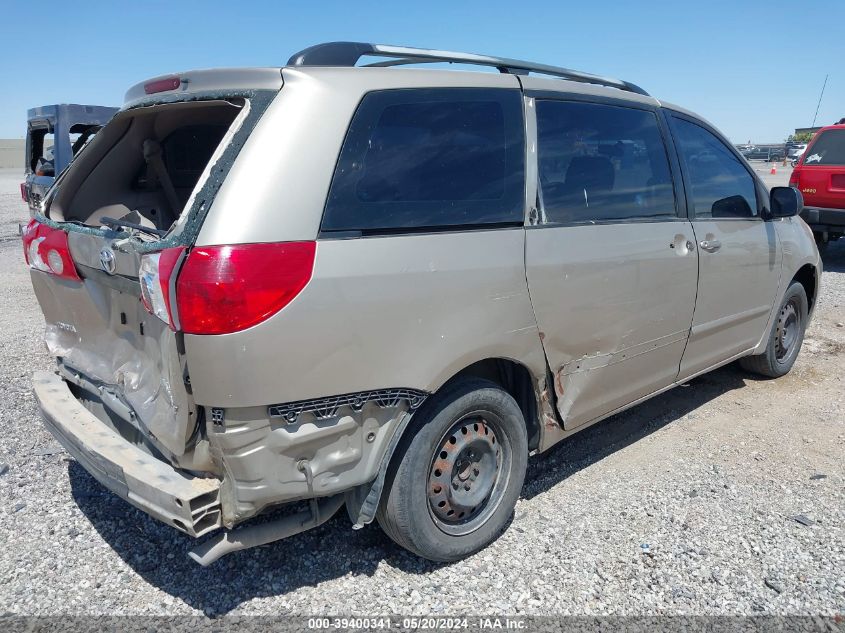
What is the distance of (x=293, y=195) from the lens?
2.20 metres

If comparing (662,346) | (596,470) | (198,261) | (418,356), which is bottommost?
(596,470)

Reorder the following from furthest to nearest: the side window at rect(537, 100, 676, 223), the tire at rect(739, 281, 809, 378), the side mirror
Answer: the tire at rect(739, 281, 809, 378), the side mirror, the side window at rect(537, 100, 676, 223)

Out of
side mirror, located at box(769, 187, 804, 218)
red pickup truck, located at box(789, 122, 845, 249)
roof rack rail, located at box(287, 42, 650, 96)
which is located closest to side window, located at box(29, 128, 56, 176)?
roof rack rail, located at box(287, 42, 650, 96)

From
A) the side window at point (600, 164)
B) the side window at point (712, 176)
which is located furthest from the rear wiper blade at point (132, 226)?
the side window at point (712, 176)

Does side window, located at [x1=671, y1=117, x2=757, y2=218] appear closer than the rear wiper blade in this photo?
No

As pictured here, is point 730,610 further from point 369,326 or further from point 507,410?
point 369,326

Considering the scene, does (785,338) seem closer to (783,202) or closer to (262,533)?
Answer: (783,202)

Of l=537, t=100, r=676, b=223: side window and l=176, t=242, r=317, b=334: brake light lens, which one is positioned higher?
l=537, t=100, r=676, b=223: side window

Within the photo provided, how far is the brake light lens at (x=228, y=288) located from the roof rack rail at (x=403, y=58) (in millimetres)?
815

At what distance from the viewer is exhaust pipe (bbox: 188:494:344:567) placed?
2.30 meters

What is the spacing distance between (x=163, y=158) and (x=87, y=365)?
4.04ft

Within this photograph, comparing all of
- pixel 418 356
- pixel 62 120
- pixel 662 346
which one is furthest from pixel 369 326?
pixel 62 120

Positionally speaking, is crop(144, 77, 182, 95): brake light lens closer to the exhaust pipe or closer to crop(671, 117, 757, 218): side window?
the exhaust pipe

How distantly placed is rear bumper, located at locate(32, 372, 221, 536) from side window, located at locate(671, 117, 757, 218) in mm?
3050
